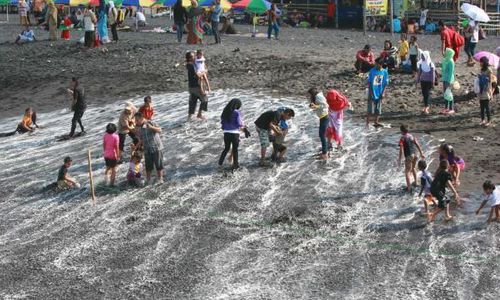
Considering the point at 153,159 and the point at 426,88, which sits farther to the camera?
the point at 426,88

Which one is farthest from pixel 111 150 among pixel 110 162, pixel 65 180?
pixel 65 180

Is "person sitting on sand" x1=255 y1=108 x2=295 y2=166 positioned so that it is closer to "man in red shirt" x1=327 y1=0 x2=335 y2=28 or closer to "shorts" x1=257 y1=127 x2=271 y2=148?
"shorts" x1=257 y1=127 x2=271 y2=148

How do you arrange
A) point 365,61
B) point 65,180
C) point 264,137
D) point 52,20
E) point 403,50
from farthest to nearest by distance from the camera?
1. point 52,20
2. point 403,50
3. point 365,61
4. point 264,137
5. point 65,180

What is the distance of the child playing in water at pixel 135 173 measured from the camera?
49.8ft

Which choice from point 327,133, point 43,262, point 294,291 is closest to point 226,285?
point 294,291

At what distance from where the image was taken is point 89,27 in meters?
30.5

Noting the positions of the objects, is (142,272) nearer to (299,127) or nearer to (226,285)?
(226,285)

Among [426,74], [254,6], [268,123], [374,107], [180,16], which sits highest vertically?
[254,6]

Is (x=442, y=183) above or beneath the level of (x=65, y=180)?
above

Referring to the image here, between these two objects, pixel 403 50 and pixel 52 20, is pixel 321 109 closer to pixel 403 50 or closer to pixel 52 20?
pixel 403 50

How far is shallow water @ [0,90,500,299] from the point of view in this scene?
10.9 meters

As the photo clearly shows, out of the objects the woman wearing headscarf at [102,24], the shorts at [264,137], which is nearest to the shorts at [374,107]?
the shorts at [264,137]

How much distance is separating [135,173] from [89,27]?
1658 cm

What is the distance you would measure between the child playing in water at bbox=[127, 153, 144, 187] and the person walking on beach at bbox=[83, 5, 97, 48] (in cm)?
1630
